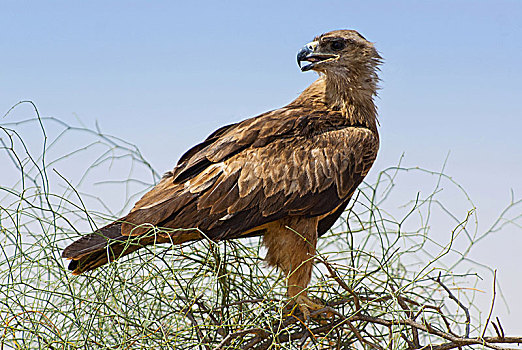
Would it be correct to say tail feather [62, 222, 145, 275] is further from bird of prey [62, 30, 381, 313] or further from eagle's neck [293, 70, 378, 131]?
eagle's neck [293, 70, 378, 131]

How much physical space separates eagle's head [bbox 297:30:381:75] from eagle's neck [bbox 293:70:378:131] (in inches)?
1.4

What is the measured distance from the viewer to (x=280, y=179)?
9.21 feet

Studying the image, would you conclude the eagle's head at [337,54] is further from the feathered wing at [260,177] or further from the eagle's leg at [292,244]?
the eagle's leg at [292,244]

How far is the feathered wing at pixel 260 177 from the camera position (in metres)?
2.65

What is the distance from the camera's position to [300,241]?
2.78 metres

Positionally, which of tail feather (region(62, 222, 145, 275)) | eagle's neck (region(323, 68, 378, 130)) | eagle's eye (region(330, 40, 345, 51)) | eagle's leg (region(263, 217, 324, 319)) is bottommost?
tail feather (region(62, 222, 145, 275))

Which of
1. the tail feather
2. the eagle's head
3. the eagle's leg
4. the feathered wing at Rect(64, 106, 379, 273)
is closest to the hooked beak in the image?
the eagle's head

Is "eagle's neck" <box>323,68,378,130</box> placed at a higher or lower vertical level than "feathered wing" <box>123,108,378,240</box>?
higher

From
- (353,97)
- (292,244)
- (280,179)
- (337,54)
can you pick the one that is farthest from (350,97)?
(292,244)

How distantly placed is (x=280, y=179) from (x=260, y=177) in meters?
0.09

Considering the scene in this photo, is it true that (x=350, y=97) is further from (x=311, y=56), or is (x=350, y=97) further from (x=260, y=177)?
(x=260, y=177)

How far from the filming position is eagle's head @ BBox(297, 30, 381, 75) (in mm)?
3211

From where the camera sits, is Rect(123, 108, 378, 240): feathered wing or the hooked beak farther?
the hooked beak

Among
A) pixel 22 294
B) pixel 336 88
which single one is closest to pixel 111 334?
pixel 22 294
